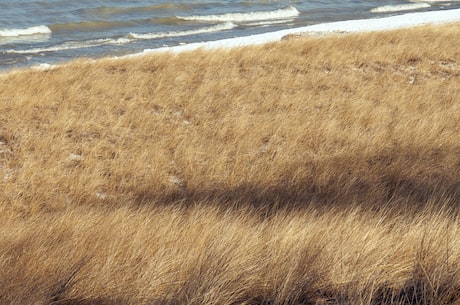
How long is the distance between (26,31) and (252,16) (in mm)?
10104

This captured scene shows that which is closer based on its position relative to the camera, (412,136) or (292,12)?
(412,136)

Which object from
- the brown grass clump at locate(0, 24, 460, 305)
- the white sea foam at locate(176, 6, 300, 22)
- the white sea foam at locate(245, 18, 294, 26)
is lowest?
the white sea foam at locate(245, 18, 294, 26)

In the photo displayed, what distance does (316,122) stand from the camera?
29.7ft

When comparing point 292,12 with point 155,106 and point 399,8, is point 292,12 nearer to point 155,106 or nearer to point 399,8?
point 399,8

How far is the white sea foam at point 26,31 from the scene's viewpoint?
25.7m

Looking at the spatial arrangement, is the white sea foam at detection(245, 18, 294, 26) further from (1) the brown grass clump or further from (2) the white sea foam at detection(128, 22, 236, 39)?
(1) the brown grass clump

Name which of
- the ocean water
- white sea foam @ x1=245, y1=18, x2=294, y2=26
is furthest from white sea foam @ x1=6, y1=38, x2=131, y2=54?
white sea foam @ x1=245, y1=18, x2=294, y2=26

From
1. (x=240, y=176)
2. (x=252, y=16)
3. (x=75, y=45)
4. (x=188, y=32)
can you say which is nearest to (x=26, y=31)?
(x=75, y=45)

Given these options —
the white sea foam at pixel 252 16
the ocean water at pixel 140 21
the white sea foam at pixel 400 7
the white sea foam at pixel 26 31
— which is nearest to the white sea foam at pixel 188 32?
the ocean water at pixel 140 21

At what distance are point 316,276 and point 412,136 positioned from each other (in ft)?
16.3

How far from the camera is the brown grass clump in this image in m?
3.76

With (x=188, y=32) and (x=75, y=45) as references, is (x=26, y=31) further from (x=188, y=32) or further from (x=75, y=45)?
(x=188, y=32)

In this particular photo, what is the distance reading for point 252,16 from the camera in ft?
102

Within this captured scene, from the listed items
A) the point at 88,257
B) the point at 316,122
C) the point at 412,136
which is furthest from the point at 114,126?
the point at 88,257
